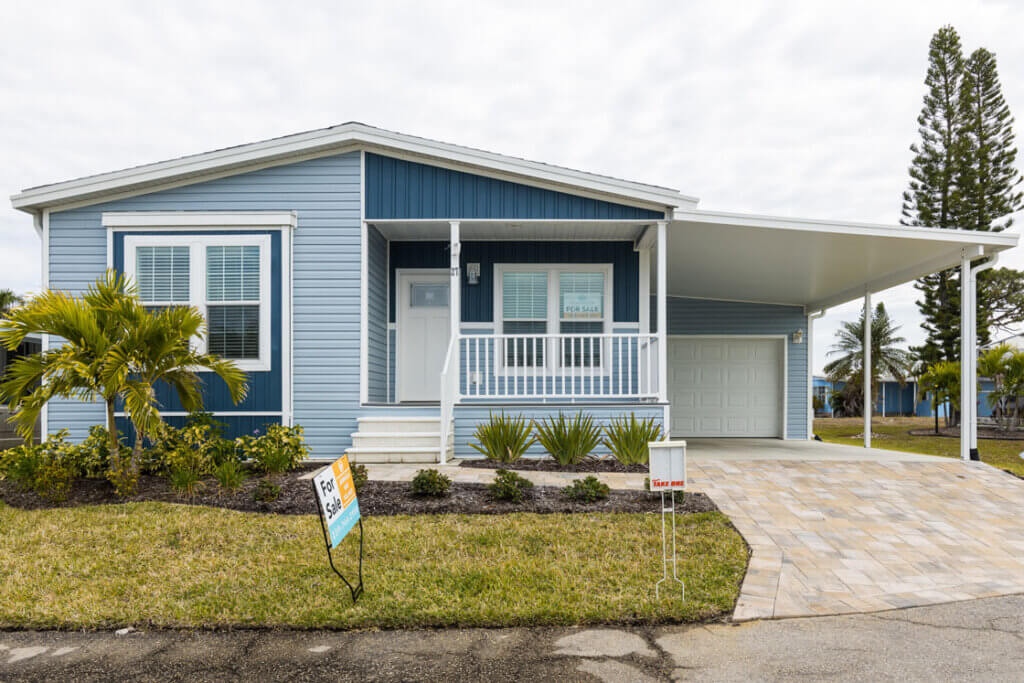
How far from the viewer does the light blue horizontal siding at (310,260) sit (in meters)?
8.96

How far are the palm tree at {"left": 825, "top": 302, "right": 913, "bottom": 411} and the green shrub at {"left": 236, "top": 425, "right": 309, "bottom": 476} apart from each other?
2662cm

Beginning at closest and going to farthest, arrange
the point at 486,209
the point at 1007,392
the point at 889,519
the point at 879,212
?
the point at 889,519, the point at 486,209, the point at 1007,392, the point at 879,212

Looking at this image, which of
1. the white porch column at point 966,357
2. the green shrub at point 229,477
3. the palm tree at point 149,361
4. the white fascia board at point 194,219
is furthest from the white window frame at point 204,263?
the white porch column at point 966,357

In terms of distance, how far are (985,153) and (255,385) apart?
21960 mm

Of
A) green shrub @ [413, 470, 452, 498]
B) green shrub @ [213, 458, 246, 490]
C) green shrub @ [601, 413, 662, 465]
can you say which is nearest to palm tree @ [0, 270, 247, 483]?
green shrub @ [213, 458, 246, 490]

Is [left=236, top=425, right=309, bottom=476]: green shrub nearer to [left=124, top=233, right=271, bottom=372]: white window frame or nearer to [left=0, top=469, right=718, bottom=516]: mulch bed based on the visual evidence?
[left=0, top=469, right=718, bottom=516]: mulch bed

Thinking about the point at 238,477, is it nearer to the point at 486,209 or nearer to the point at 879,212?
the point at 486,209

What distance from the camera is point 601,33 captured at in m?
12.5

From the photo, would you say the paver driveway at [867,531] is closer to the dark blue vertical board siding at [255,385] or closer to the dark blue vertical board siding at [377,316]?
the dark blue vertical board siding at [377,316]

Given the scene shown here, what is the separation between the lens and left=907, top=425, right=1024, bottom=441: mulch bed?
59.9ft

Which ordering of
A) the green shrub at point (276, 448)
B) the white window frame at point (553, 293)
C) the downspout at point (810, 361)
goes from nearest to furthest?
the green shrub at point (276, 448) → the white window frame at point (553, 293) → the downspout at point (810, 361)

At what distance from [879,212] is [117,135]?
916 inches

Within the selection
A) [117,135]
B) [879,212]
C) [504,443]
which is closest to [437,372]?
[504,443]

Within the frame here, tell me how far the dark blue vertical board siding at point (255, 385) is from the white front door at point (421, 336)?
1932 millimetres
